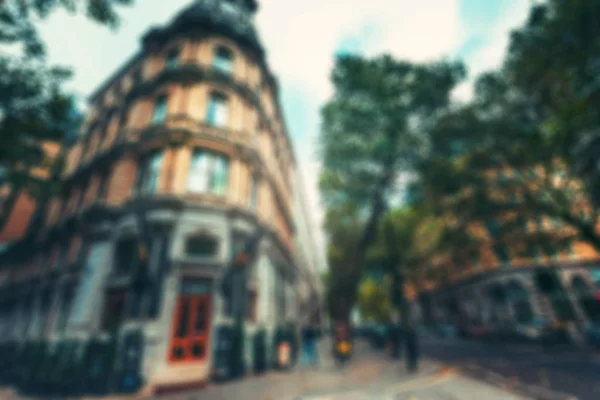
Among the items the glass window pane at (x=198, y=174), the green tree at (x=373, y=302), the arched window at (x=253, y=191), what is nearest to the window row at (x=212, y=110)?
the glass window pane at (x=198, y=174)

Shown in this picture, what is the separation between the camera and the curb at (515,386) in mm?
6675

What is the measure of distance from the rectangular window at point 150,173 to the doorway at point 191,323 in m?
4.82

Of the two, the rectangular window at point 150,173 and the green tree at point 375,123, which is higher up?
the green tree at point 375,123

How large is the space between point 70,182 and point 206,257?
486 inches

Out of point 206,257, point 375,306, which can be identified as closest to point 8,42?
point 206,257

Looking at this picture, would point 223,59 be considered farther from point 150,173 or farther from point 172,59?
point 150,173

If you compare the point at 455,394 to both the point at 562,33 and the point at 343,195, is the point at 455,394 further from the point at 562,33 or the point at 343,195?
the point at 562,33

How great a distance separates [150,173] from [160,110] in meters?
4.10

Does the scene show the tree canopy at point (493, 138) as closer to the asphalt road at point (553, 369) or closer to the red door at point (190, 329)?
the asphalt road at point (553, 369)

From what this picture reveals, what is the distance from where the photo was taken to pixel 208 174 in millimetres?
12492

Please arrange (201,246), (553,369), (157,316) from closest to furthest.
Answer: (157,316) → (553,369) → (201,246)

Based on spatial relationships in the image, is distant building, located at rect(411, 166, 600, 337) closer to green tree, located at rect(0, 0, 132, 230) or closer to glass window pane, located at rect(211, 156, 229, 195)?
glass window pane, located at rect(211, 156, 229, 195)

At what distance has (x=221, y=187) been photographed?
12.7m

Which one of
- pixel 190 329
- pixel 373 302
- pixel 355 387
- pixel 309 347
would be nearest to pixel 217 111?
pixel 190 329
